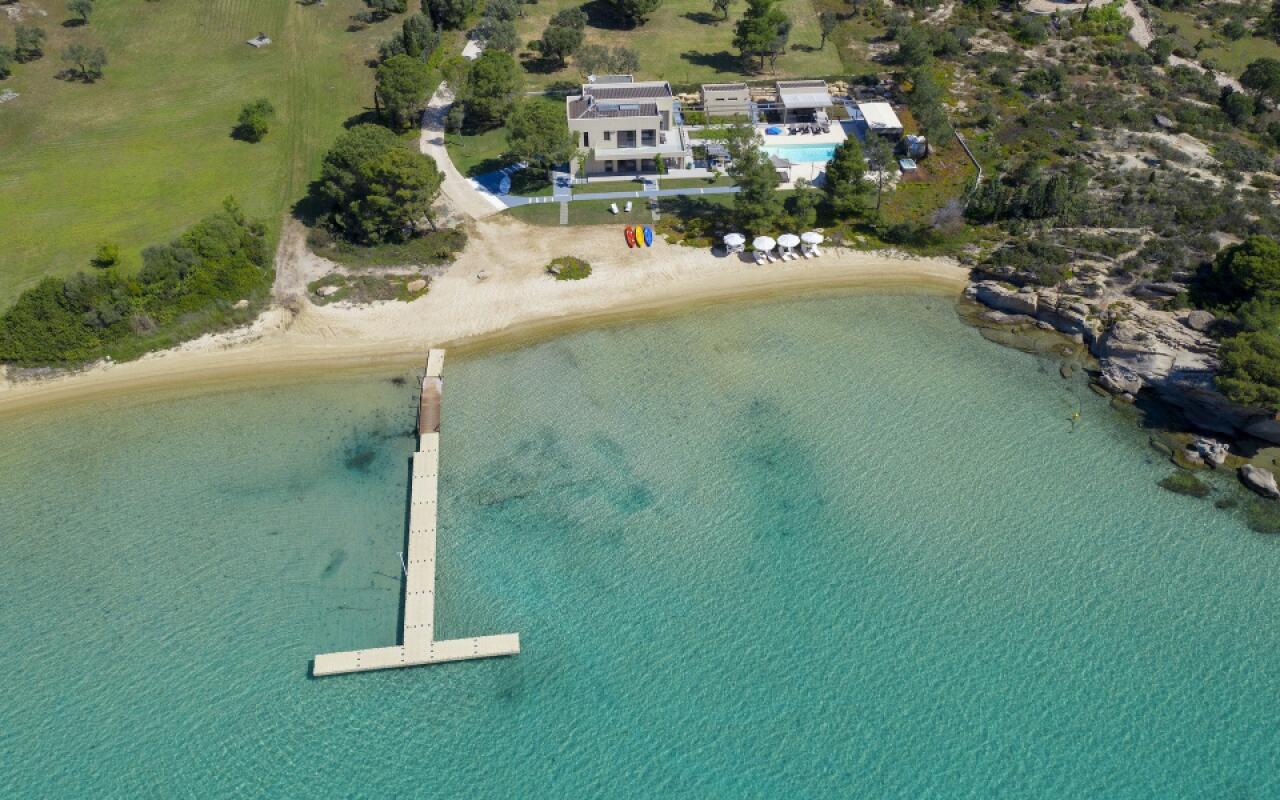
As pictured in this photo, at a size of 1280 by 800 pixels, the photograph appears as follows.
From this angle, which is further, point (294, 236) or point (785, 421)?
point (294, 236)

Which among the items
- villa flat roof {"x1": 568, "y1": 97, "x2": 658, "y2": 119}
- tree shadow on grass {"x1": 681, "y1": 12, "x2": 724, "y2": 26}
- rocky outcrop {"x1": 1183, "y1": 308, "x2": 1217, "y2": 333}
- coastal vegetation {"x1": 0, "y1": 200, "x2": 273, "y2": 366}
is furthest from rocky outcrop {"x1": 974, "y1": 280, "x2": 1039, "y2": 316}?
coastal vegetation {"x1": 0, "y1": 200, "x2": 273, "y2": 366}

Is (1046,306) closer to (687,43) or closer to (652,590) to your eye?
(652,590)

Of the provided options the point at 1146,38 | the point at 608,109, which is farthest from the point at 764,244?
the point at 1146,38

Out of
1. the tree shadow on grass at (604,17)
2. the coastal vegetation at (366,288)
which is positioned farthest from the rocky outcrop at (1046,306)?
the tree shadow on grass at (604,17)

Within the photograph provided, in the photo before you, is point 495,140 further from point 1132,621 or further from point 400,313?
point 1132,621

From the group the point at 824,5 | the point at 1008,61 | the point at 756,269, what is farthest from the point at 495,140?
the point at 1008,61
